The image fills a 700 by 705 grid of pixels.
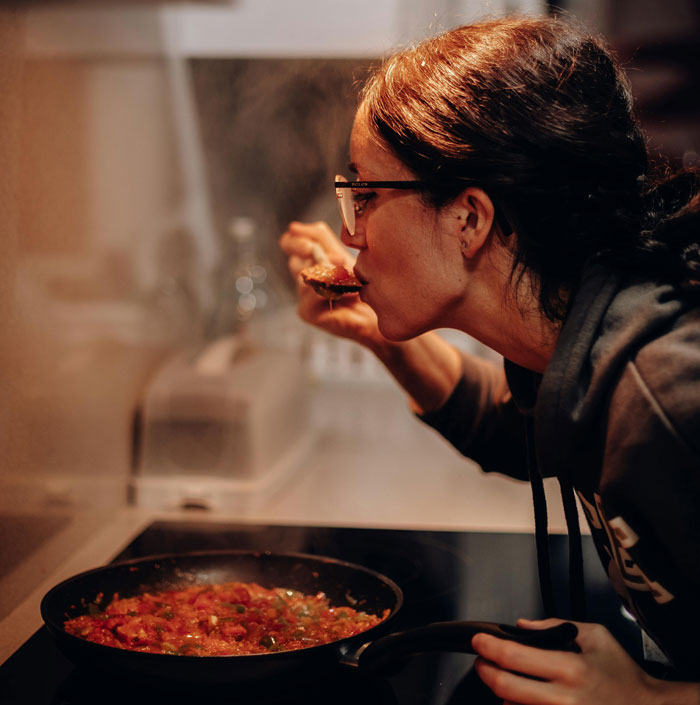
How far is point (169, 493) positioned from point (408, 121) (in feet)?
3.66

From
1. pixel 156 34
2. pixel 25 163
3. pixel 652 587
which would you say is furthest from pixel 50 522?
pixel 156 34

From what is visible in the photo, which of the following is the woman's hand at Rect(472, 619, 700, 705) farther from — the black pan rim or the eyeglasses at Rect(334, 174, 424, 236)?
the eyeglasses at Rect(334, 174, 424, 236)

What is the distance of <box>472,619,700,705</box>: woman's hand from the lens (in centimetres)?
82

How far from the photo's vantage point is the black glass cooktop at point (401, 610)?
98cm

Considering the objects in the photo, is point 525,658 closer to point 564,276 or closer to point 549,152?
point 564,276

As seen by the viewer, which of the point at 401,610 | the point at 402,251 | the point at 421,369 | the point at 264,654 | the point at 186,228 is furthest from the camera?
the point at 186,228

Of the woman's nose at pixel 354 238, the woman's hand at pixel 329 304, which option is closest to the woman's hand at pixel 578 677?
the woman's nose at pixel 354 238

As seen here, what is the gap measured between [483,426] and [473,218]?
1.56 feet

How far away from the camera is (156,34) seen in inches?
74.7

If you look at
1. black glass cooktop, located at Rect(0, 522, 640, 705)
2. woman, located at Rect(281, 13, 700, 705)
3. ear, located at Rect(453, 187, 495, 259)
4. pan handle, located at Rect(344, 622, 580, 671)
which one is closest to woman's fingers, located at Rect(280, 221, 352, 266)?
woman, located at Rect(281, 13, 700, 705)

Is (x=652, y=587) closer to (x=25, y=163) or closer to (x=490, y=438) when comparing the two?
(x=490, y=438)

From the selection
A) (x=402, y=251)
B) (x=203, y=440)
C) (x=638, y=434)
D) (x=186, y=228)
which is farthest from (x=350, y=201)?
(x=186, y=228)

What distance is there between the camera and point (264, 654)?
914 millimetres

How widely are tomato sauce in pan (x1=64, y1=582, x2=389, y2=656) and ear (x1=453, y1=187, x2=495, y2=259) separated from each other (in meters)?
0.47
